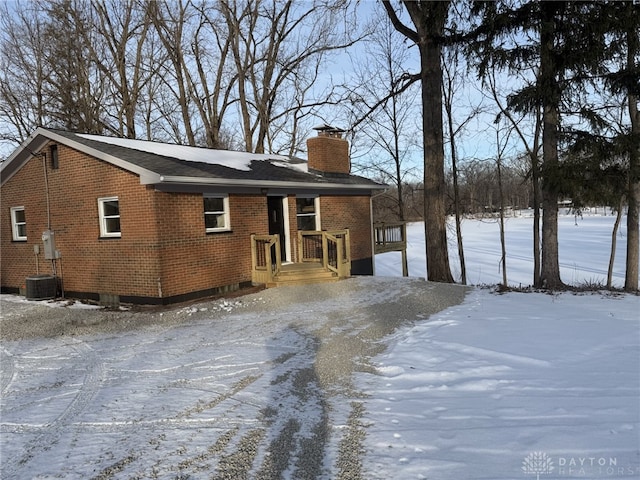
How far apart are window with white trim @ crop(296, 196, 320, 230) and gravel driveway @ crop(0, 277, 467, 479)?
5.06 metres

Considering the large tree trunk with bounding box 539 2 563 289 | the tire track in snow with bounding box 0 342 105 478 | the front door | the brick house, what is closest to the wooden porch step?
the brick house

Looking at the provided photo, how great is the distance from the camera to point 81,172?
35.6 ft

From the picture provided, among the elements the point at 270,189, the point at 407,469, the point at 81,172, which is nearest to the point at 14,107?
the point at 81,172

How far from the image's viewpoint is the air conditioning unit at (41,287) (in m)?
11.4

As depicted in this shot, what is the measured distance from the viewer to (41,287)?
11406 millimetres

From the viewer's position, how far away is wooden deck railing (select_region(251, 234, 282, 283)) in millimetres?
10969

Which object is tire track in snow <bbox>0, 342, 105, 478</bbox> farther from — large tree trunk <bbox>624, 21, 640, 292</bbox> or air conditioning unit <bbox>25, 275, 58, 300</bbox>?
large tree trunk <bbox>624, 21, 640, 292</bbox>

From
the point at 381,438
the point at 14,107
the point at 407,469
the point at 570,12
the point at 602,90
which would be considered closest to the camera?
the point at 407,469

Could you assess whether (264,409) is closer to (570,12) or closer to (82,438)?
(82,438)

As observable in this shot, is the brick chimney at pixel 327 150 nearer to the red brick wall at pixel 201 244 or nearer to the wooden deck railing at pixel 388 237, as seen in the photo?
the wooden deck railing at pixel 388 237

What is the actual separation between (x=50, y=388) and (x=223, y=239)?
6.39 m

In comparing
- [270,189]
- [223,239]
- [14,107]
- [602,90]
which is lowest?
[223,239]
